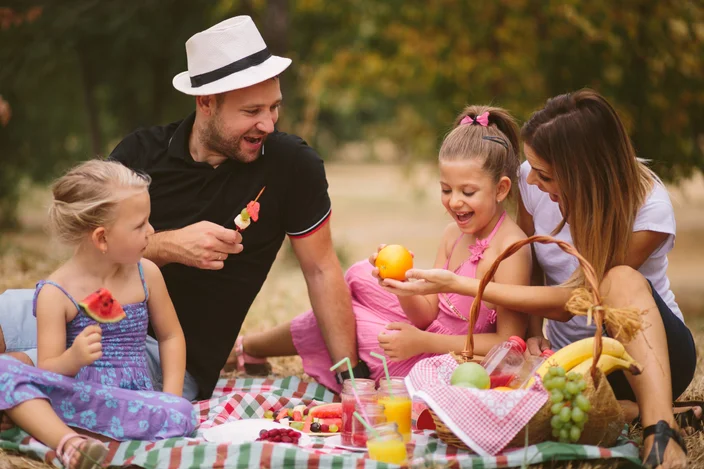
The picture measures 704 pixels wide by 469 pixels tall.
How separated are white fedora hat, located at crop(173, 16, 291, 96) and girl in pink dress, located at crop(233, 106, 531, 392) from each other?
100 cm

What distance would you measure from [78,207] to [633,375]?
2.46 m

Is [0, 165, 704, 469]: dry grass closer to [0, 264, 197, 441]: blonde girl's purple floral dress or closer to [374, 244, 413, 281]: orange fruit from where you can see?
[0, 264, 197, 441]: blonde girl's purple floral dress

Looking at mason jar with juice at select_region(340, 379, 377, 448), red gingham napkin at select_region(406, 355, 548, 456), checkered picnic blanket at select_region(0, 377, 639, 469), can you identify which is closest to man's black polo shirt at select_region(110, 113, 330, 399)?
checkered picnic blanket at select_region(0, 377, 639, 469)

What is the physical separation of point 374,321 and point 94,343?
65.5 inches

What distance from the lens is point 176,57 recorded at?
9.82m

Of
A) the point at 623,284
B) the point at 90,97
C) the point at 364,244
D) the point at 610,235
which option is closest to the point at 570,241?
the point at 610,235

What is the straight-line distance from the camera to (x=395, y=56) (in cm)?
1102

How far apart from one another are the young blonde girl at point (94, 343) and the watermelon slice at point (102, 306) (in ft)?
0.18

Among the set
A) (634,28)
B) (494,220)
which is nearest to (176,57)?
(634,28)

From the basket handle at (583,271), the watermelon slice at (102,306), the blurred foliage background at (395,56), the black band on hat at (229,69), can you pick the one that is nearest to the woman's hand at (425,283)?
the basket handle at (583,271)

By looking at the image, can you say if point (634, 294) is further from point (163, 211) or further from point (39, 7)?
point (39, 7)

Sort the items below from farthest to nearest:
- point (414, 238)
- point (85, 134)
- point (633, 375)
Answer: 1. point (414, 238)
2. point (85, 134)
3. point (633, 375)

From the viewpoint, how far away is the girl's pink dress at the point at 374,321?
178 inches

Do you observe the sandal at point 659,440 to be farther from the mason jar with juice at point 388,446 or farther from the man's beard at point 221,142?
the man's beard at point 221,142
